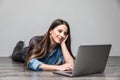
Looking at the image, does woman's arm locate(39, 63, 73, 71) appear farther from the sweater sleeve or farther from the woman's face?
the woman's face

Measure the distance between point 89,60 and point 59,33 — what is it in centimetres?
75

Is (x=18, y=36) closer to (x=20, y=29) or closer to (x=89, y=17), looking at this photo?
(x=20, y=29)

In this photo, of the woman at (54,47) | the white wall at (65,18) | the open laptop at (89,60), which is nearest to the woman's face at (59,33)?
the woman at (54,47)

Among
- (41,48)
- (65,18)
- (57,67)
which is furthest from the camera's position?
(65,18)

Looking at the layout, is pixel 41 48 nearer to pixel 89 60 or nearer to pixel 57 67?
pixel 57 67

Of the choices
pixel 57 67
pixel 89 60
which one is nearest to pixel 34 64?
pixel 57 67

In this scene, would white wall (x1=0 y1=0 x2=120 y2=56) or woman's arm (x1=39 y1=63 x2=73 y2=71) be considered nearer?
woman's arm (x1=39 y1=63 x2=73 y2=71)

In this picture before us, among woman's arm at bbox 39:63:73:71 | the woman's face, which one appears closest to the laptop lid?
woman's arm at bbox 39:63:73:71

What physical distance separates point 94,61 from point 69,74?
234mm

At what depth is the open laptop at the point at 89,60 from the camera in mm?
2590

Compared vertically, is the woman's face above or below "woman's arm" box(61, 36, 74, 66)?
above

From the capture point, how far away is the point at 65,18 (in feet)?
16.1

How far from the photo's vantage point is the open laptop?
2590 mm

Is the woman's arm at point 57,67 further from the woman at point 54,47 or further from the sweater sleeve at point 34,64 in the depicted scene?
the woman at point 54,47
